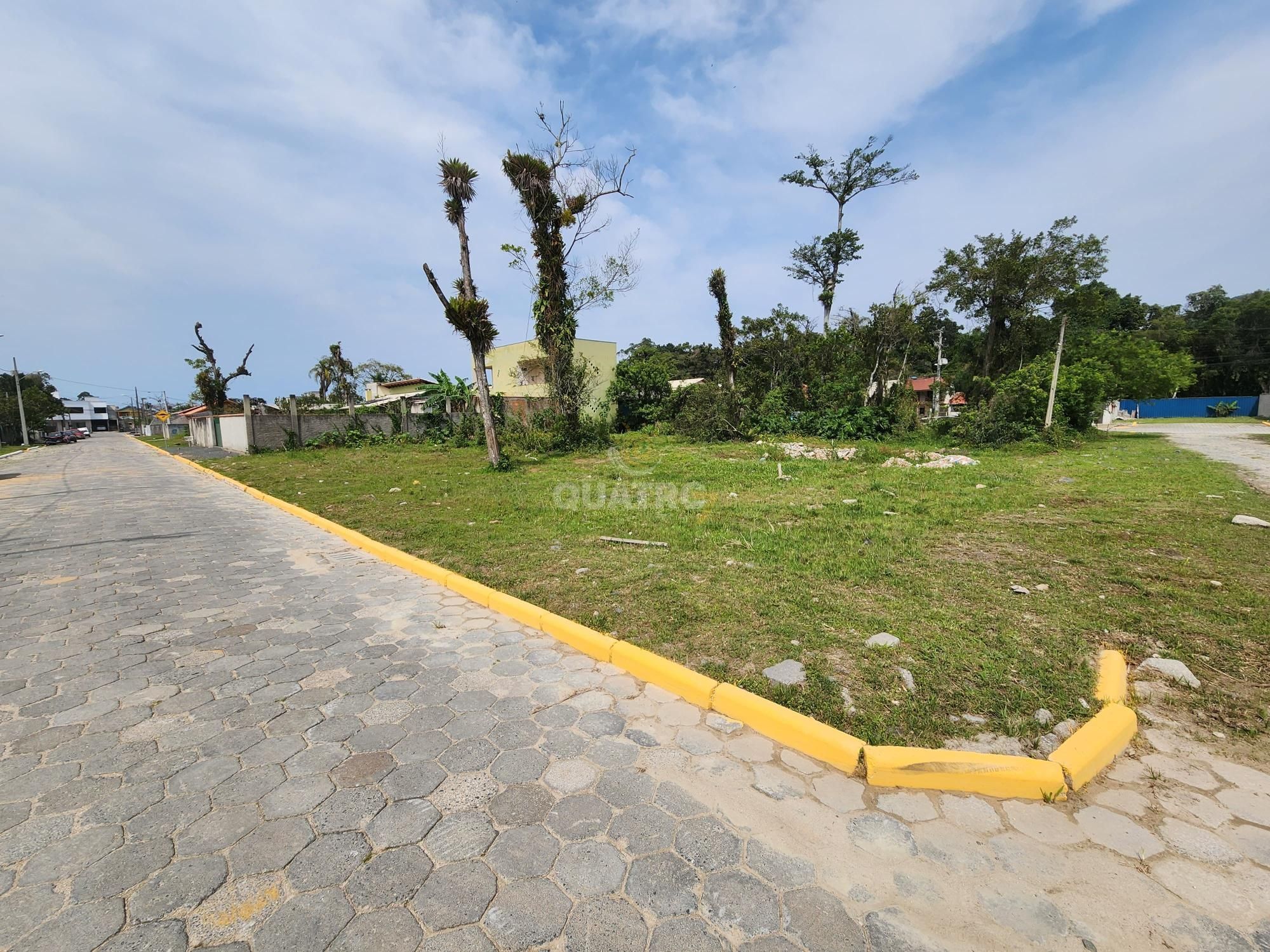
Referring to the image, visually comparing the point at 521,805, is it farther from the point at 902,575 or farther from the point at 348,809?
the point at 902,575

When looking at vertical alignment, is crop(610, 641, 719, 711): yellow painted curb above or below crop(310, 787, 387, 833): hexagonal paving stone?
above

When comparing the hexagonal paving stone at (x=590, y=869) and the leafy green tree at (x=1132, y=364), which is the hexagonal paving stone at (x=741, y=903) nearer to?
the hexagonal paving stone at (x=590, y=869)

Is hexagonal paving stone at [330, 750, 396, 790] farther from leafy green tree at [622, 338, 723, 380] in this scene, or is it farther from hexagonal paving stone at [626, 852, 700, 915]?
leafy green tree at [622, 338, 723, 380]

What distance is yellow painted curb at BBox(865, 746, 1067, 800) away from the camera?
2199 millimetres

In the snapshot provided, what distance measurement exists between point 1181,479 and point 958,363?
37582 mm

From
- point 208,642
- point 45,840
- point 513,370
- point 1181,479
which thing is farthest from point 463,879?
point 513,370

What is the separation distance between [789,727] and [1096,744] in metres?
1.33

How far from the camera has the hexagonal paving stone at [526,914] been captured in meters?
1.63

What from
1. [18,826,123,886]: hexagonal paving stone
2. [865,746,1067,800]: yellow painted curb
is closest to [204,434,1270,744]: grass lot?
[865,746,1067,800]: yellow painted curb

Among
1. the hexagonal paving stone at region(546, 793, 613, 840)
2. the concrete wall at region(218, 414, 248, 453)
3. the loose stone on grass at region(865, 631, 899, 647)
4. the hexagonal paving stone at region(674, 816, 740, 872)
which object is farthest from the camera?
the concrete wall at region(218, 414, 248, 453)

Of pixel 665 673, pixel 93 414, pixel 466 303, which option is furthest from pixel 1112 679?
pixel 93 414

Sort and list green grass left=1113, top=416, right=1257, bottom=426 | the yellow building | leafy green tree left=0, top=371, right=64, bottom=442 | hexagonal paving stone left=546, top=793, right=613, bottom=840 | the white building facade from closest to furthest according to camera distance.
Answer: hexagonal paving stone left=546, top=793, right=613, bottom=840, the yellow building, green grass left=1113, top=416, right=1257, bottom=426, leafy green tree left=0, top=371, right=64, bottom=442, the white building facade

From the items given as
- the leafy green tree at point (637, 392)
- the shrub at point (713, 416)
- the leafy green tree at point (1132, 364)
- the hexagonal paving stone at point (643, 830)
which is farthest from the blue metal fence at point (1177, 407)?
the hexagonal paving stone at point (643, 830)

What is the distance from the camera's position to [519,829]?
205 centimetres
